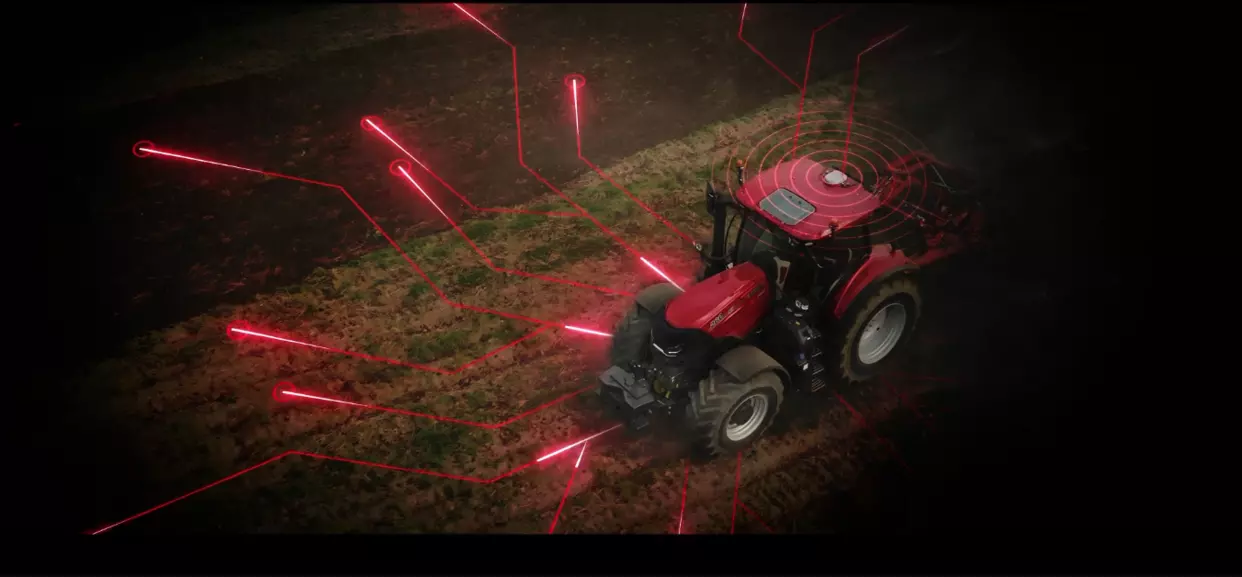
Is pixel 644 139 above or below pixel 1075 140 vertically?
below

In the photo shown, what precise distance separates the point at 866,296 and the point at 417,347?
183 inches

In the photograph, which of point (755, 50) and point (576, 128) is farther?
point (755, 50)

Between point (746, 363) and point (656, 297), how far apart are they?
3.52 ft

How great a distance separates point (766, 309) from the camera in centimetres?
679

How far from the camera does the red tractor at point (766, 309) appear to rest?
249 inches

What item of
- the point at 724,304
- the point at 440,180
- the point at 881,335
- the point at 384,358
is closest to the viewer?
the point at 724,304

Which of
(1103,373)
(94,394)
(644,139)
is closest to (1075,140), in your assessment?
(1103,373)

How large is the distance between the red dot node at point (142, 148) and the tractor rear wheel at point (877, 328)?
10.2 meters

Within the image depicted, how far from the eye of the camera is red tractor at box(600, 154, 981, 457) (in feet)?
20.7

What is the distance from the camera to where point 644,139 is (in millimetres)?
11312

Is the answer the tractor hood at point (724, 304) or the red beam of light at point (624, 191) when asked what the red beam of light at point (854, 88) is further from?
the tractor hood at point (724, 304)

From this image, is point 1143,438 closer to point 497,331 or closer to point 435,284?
point 497,331

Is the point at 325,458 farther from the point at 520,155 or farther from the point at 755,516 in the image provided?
the point at 520,155

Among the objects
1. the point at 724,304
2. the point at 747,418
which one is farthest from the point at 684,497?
the point at 724,304
